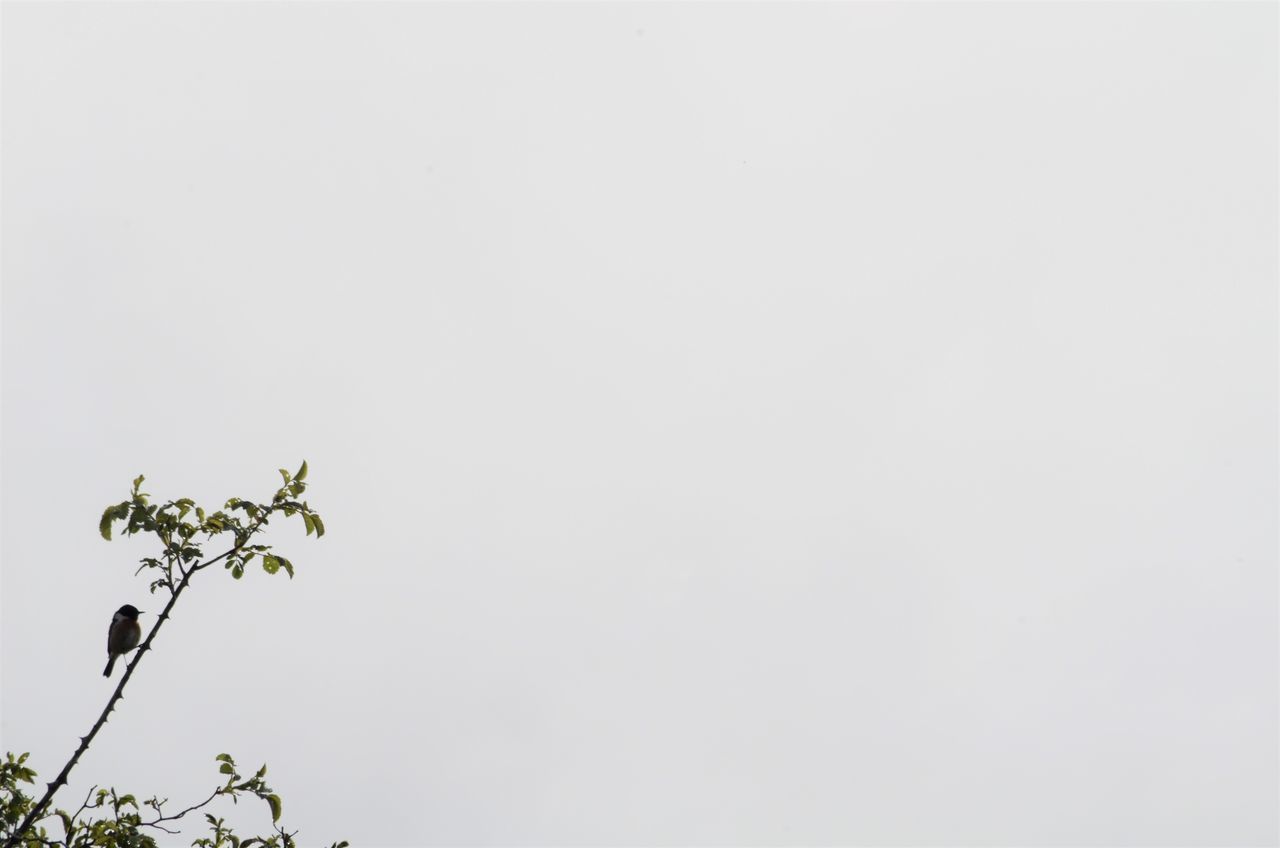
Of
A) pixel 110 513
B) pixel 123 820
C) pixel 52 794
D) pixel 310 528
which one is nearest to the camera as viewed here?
pixel 52 794

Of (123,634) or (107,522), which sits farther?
(123,634)

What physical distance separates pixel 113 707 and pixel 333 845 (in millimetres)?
2644

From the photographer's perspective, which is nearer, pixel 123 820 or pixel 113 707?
pixel 113 707

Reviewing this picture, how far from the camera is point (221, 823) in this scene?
9.02 metres

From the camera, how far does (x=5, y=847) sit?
23.4 ft

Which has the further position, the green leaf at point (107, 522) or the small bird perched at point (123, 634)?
the small bird perched at point (123, 634)

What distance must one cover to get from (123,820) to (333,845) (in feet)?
5.70

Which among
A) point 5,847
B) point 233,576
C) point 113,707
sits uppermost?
point 233,576

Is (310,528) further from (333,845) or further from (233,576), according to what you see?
(333,845)

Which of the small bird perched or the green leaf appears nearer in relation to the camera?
the green leaf

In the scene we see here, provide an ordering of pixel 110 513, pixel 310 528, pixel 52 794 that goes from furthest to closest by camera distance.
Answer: pixel 310 528 → pixel 110 513 → pixel 52 794

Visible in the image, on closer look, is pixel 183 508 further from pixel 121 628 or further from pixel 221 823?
pixel 221 823

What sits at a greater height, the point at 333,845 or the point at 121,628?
the point at 121,628

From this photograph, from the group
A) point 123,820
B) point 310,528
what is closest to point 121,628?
point 123,820
